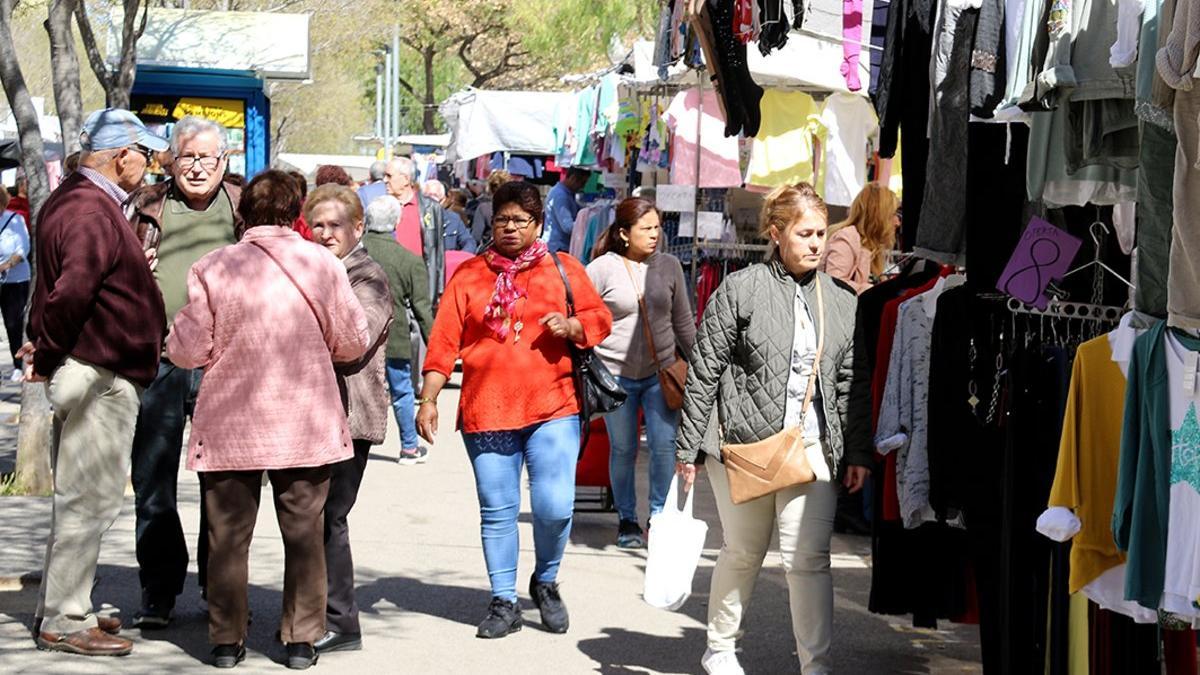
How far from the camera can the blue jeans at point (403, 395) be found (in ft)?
42.3

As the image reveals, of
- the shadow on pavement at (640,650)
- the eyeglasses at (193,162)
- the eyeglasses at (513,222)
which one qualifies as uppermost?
the eyeglasses at (193,162)

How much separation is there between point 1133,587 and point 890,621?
324cm

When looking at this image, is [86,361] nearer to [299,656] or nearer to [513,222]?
[299,656]

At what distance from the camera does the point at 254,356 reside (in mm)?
6836

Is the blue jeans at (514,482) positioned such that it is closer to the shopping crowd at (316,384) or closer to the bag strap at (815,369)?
the shopping crowd at (316,384)

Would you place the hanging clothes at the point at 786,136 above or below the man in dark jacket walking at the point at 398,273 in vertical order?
above

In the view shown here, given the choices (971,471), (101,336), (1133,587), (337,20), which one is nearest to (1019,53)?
(971,471)

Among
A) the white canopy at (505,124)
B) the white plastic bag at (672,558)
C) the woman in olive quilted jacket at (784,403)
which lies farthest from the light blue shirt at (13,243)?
the woman in olive quilted jacket at (784,403)

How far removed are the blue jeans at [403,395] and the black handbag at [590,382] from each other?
16.9 ft

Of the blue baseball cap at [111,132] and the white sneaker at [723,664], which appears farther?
the blue baseball cap at [111,132]

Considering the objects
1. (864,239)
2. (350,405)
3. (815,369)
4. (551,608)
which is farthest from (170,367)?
(864,239)

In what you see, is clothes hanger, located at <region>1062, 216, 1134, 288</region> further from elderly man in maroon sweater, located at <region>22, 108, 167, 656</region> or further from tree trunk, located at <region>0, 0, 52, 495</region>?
tree trunk, located at <region>0, 0, 52, 495</region>

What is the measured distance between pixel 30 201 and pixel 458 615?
4.36m

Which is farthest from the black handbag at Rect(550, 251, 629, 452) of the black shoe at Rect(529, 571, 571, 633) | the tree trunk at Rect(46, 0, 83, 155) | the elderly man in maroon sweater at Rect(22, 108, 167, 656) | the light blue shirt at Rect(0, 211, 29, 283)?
the light blue shirt at Rect(0, 211, 29, 283)
